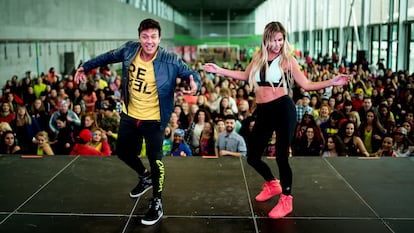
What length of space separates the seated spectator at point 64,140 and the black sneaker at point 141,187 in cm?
310

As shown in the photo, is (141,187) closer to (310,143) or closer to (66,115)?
(310,143)

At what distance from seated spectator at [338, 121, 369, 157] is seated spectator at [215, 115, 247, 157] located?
5.51 feet

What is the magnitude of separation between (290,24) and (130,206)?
3223 centimetres

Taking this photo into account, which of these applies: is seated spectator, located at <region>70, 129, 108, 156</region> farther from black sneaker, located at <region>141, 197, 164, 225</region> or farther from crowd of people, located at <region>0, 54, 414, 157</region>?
black sneaker, located at <region>141, 197, 164, 225</region>

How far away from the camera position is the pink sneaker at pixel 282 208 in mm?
3516

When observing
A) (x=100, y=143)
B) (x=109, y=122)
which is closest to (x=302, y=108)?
(x=109, y=122)

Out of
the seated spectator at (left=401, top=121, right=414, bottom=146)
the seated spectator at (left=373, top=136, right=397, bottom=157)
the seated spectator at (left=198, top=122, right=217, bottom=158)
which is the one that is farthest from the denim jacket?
the seated spectator at (left=401, top=121, right=414, bottom=146)

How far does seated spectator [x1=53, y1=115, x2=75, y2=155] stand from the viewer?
6.79m

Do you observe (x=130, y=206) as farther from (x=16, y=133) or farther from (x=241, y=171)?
(x=16, y=133)

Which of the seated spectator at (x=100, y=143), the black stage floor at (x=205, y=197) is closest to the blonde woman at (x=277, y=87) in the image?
the black stage floor at (x=205, y=197)

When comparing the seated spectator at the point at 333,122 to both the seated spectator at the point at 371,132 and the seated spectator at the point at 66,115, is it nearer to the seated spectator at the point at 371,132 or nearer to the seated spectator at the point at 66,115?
the seated spectator at the point at 371,132

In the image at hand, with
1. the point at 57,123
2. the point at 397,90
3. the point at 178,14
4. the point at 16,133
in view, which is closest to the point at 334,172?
the point at 57,123

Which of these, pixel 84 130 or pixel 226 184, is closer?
pixel 226 184

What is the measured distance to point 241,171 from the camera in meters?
4.74
